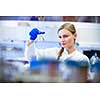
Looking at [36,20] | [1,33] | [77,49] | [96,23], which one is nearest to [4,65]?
[1,33]

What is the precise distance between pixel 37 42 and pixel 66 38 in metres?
0.23

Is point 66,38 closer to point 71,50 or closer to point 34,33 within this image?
point 71,50

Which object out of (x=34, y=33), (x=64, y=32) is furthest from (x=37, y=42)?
(x=64, y=32)

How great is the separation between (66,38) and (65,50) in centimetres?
9

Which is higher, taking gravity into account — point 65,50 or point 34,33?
point 34,33

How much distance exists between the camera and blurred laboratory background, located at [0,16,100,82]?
1.25 meters

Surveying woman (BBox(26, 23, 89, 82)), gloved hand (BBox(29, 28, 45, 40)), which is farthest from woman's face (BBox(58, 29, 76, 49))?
gloved hand (BBox(29, 28, 45, 40))

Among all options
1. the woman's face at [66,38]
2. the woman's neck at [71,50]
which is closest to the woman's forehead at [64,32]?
the woman's face at [66,38]

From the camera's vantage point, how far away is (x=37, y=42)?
126 centimetres

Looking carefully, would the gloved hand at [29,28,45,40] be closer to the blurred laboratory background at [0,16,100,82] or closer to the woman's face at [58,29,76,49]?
the blurred laboratory background at [0,16,100,82]
